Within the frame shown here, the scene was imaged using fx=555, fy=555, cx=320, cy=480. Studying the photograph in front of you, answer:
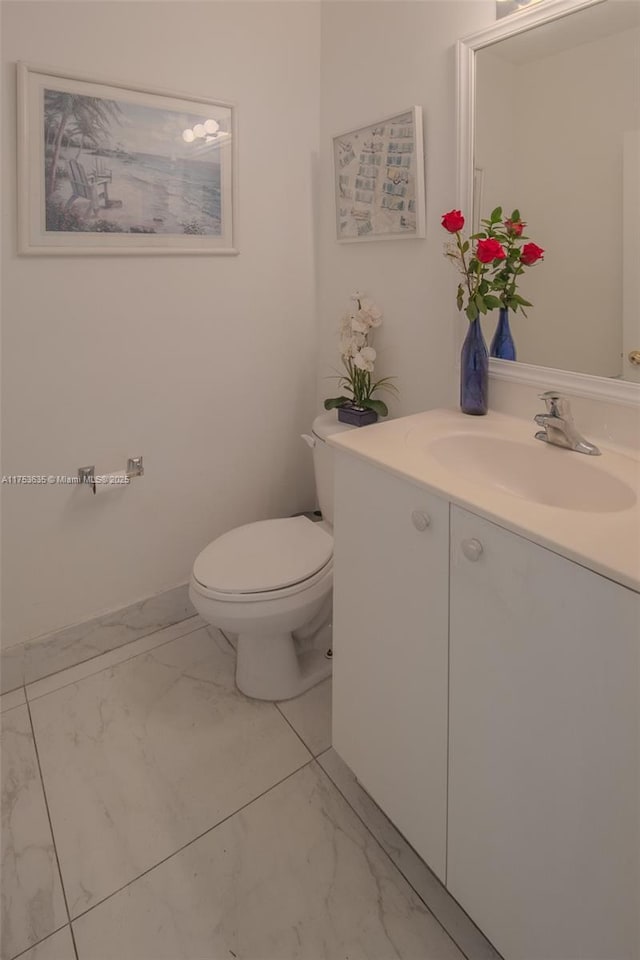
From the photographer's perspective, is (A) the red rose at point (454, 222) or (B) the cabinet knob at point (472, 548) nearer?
(B) the cabinet knob at point (472, 548)

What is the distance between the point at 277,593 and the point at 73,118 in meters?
1.36

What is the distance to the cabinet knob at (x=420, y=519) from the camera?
957 mm

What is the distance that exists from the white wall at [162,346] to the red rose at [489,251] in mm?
887

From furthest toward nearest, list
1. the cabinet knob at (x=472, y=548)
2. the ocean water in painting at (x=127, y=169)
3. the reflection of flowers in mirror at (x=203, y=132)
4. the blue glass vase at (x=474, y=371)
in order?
the reflection of flowers in mirror at (x=203, y=132) → the ocean water in painting at (x=127, y=169) → the blue glass vase at (x=474, y=371) → the cabinet knob at (x=472, y=548)

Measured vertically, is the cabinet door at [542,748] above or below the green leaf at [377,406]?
below

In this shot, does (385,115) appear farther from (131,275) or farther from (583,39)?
(131,275)

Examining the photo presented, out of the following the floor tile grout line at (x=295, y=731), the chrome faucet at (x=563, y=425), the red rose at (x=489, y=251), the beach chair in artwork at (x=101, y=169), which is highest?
the beach chair in artwork at (x=101, y=169)

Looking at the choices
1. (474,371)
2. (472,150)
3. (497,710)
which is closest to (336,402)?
(474,371)

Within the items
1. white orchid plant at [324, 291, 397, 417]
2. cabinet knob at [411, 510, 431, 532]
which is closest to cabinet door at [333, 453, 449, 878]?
cabinet knob at [411, 510, 431, 532]

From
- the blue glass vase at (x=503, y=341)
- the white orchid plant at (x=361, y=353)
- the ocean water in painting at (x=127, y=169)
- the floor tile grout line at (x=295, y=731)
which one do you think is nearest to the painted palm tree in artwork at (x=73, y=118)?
the ocean water in painting at (x=127, y=169)

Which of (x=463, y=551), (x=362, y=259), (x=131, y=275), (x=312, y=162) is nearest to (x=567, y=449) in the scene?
(x=463, y=551)

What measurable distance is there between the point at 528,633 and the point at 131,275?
1.45 meters

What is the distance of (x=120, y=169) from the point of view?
1.55 m

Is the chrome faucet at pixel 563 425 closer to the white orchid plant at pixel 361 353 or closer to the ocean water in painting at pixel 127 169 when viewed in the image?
the white orchid plant at pixel 361 353
